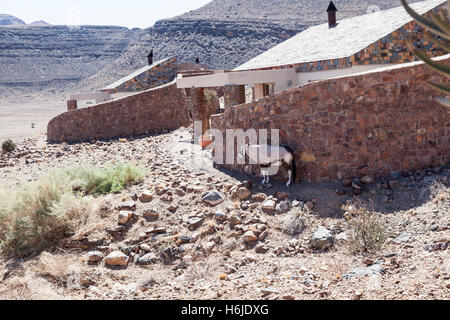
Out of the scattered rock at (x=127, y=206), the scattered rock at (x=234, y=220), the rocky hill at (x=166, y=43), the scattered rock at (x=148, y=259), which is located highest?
the rocky hill at (x=166, y=43)

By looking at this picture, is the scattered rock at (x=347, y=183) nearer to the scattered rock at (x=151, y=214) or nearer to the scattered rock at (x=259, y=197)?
the scattered rock at (x=259, y=197)

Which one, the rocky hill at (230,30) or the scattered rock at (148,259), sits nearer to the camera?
the scattered rock at (148,259)

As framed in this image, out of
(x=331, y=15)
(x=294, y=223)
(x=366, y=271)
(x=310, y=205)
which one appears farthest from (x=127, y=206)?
(x=331, y=15)

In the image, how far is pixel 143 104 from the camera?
731 inches

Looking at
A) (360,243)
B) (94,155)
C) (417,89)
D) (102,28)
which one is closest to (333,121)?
(417,89)

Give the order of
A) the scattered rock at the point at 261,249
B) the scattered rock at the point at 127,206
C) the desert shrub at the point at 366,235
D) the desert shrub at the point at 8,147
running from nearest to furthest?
the desert shrub at the point at 366,235, the scattered rock at the point at 261,249, the scattered rock at the point at 127,206, the desert shrub at the point at 8,147

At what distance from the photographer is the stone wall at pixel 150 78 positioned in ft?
87.6

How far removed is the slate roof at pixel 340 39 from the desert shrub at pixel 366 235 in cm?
751

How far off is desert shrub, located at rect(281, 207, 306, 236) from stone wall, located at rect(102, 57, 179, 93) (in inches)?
799

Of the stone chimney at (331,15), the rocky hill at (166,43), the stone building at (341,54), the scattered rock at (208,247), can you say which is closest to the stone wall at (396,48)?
the stone building at (341,54)

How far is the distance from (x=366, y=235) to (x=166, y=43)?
6289cm
